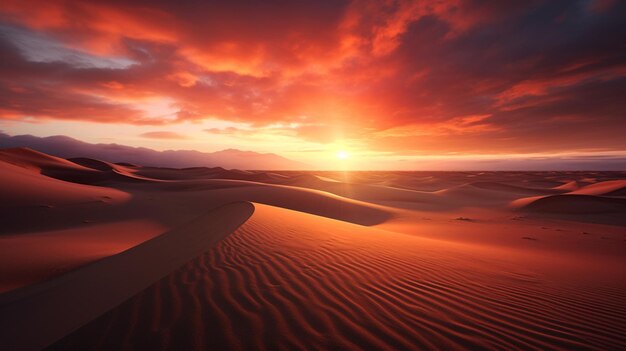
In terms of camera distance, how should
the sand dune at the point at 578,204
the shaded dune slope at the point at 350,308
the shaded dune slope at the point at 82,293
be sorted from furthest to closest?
the sand dune at the point at 578,204, the shaded dune slope at the point at 82,293, the shaded dune slope at the point at 350,308

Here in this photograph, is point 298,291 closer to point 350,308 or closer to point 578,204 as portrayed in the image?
point 350,308

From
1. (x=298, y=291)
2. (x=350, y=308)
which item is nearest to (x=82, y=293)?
(x=298, y=291)

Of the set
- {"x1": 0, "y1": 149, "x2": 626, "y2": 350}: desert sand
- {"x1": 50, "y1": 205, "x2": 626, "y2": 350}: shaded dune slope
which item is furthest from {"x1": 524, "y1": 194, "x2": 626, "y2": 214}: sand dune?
{"x1": 50, "y1": 205, "x2": 626, "y2": 350}: shaded dune slope

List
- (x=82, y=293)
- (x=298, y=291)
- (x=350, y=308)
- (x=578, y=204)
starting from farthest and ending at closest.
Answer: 1. (x=578, y=204)
2. (x=82, y=293)
3. (x=298, y=291)
4. (x=350, y=308)

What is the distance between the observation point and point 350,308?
295 cm

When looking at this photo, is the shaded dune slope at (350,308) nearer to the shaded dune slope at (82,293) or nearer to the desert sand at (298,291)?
the desert sand at (298,291)

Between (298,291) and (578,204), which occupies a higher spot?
(298,291)

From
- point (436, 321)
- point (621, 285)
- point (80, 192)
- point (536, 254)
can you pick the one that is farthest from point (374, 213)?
point (80, 192)

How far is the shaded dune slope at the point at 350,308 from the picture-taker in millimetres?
2391

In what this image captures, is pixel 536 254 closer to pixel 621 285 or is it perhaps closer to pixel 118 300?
pixel 621 285

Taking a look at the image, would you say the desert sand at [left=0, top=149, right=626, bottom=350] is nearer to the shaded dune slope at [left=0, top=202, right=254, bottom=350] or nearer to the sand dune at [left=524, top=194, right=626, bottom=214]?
the shaded dune slope at [left=0, top=202, right=254, bottom=350]

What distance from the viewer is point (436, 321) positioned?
9.12ft

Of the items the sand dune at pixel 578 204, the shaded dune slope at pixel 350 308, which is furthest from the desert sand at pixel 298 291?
the sand dune at pixel 578 204

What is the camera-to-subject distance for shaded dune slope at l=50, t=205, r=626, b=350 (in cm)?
239
